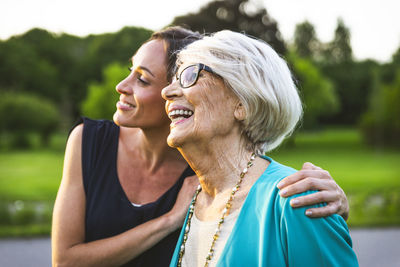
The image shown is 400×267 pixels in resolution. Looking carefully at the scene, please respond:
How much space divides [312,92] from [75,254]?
51.4 m

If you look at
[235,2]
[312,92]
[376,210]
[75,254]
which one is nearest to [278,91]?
[75,254]

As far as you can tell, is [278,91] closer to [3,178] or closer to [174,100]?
[174,100]

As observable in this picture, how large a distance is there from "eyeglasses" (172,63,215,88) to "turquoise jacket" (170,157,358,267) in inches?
23.6

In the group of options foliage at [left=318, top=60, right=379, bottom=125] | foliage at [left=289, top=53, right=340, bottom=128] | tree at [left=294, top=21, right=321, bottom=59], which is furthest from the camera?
tree at [left=294, top=21, right=321, bottom=59]

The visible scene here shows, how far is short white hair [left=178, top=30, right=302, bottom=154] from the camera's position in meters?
2.11

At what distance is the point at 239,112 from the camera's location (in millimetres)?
2156

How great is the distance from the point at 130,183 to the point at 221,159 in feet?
3.12

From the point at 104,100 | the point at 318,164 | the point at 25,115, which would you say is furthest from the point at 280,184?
the point at 25,115

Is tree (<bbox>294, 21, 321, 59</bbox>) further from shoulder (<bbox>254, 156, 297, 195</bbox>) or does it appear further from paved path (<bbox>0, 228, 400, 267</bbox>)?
shoulder (<bbox>254, 156, 297, 195</bbox>)


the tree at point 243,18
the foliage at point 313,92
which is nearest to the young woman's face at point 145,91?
the tree at point 243,18

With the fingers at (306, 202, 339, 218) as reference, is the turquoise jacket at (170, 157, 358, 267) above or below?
below

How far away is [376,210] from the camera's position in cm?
1212

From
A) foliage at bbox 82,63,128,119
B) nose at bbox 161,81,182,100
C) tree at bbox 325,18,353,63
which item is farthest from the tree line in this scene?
tree at bbox 325,18,353,63

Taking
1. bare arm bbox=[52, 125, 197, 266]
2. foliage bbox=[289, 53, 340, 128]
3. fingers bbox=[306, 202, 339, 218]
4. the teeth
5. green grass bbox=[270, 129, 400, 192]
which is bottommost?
green grass bbox=[270, 129, 400, 192]
